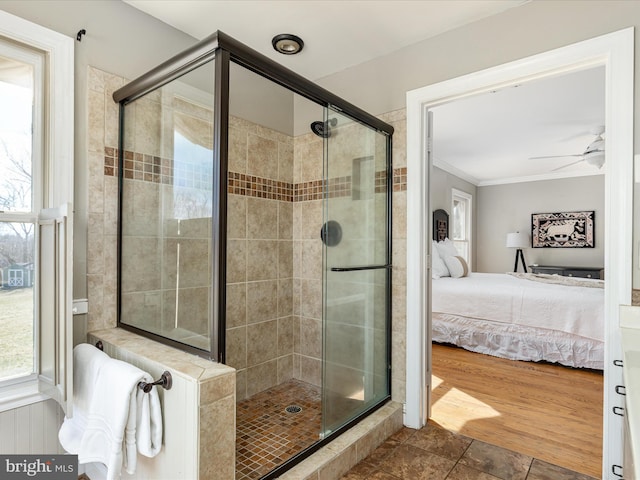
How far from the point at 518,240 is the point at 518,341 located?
12.2 feet

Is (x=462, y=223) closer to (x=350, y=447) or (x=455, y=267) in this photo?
(x=455, y=267)

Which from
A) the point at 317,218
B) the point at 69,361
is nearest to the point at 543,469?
the point at 317,218

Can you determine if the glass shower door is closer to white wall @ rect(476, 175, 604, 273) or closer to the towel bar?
the towel bar

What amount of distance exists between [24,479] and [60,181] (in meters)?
1.29

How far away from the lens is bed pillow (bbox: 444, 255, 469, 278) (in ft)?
16.6

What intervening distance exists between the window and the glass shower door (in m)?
5.21

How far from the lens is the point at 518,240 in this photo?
7.00 m

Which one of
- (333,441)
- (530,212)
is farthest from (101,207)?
(530,212)

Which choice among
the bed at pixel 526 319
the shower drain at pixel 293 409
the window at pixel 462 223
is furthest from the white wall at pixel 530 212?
the shower drain at pixel 293 409

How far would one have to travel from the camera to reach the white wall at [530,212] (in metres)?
6.58

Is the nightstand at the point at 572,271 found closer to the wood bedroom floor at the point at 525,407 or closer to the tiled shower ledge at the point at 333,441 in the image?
the wood bedroom floor at the point at 525,407

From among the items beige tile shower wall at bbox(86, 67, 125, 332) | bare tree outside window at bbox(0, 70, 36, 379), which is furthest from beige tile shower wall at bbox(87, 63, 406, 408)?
bare tree outside window at bbox(0, 70, 36, 379)

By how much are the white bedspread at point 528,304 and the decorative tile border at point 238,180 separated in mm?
2374

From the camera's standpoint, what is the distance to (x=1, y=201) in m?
1.62
